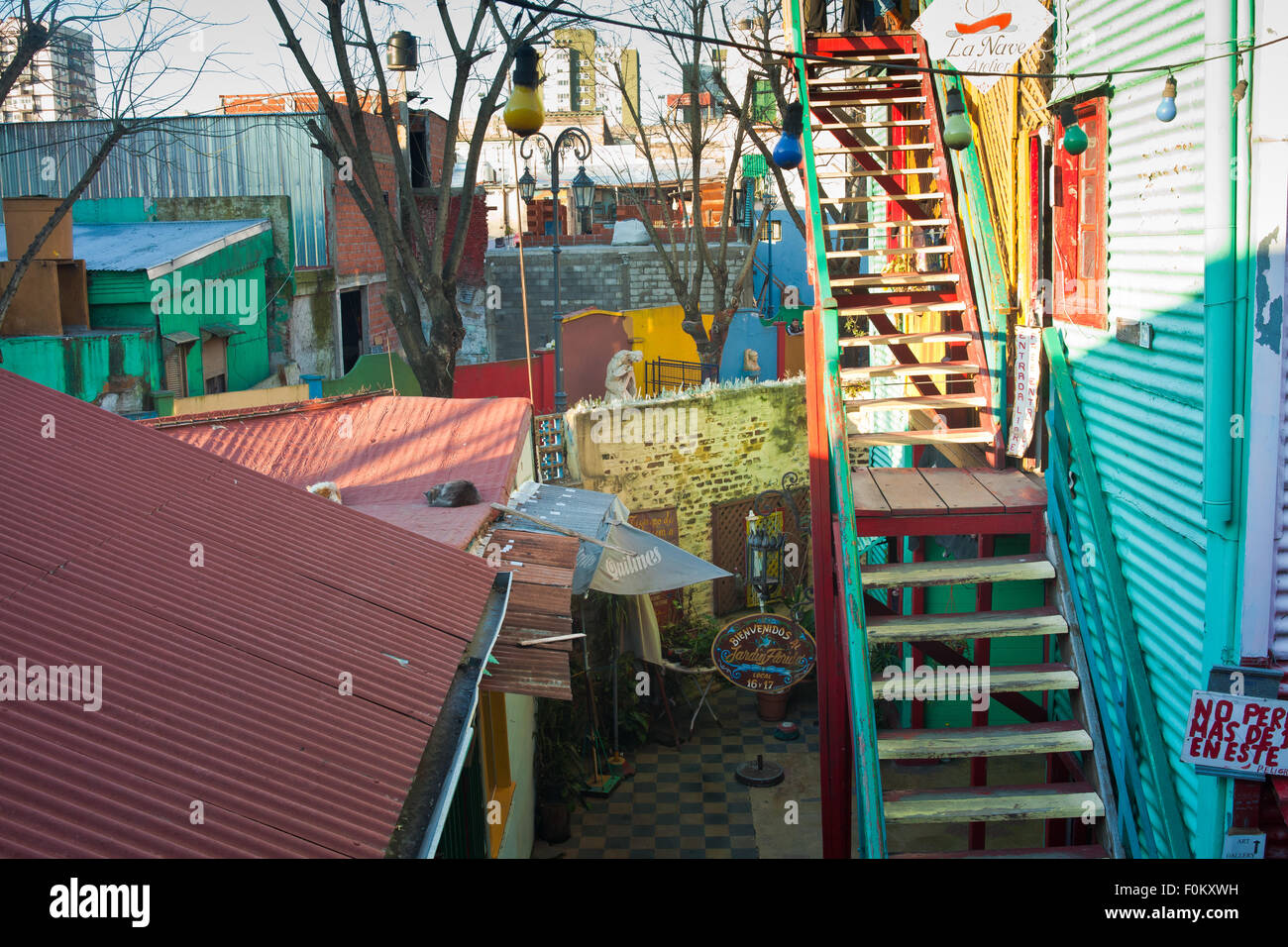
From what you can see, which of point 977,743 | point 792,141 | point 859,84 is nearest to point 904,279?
point 792,141

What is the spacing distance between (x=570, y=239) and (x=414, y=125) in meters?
11.0

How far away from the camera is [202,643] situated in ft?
13.8

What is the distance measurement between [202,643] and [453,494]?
443 cm

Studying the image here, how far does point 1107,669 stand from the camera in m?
6.17

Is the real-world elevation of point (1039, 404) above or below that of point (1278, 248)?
below

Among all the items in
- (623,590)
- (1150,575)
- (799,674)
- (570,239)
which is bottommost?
(799,674)

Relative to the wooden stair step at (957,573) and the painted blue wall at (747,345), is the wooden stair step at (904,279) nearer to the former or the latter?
the wooden stair step at (957,573)

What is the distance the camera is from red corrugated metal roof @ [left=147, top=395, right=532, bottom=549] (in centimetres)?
940

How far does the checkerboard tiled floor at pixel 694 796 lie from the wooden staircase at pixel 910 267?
3.91 metres

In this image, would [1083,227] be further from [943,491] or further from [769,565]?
[769,565]

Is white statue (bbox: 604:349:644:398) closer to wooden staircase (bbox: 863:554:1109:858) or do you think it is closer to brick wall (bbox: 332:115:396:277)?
brick wall (bbox: 332:115:396:277)
